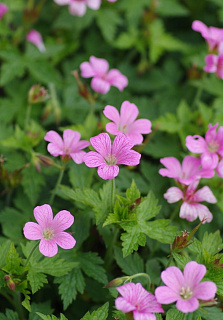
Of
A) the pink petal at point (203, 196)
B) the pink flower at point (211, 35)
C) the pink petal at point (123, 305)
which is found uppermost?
the pink flower at point (211, 35)

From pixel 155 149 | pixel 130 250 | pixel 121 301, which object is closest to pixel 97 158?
pixel 130 250

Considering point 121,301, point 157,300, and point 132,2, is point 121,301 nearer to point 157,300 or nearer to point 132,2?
point 157,300

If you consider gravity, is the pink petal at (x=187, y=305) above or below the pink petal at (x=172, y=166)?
above

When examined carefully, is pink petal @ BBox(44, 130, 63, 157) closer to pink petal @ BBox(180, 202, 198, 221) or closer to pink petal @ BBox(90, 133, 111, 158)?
pink petal @ BBox(90, 133, 111, 158)

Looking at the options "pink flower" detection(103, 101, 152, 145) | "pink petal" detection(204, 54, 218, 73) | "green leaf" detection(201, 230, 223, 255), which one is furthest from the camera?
"pink petal" detection(204, 54, 218, 73)

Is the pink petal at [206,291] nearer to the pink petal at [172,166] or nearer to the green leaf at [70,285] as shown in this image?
the green leaf at [70,285]

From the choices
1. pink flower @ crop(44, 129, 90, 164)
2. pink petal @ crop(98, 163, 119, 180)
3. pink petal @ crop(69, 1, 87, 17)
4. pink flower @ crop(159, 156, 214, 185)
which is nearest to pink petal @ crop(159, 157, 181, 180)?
pink flower @ crop(159, 156, 214, 185)

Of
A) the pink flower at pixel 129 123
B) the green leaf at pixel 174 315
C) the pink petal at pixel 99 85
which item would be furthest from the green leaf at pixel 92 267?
the pink petal at pixel 99 85
